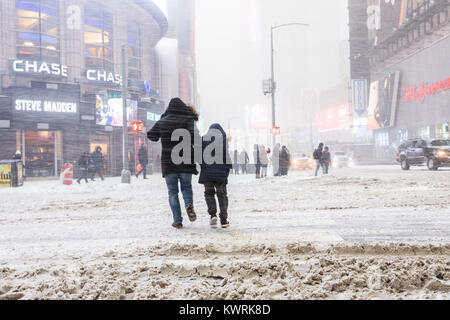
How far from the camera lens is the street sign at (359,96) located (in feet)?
191

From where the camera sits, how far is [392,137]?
48.2m

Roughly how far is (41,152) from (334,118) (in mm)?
82211

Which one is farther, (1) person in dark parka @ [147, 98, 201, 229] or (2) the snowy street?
(1) person in dark parka @ [147, 98, 201, 229]

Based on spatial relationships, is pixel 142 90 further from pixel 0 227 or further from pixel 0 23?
pixel 0 227

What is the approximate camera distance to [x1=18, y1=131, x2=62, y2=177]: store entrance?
25.9 m

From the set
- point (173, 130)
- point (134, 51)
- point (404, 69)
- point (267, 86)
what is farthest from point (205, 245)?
point (404, 69)

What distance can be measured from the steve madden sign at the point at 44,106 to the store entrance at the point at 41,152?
1.45 m

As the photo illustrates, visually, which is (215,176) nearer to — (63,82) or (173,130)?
(173,130)

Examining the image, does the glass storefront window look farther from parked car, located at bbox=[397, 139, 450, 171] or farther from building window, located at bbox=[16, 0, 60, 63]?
building window, located at bbox=[16, 0, 60, 63]

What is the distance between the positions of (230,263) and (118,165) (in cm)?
2806

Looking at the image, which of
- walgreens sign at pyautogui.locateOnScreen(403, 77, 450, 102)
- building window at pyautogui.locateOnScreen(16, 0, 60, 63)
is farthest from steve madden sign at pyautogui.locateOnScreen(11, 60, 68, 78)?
walgreens sign at pyautogui.locateOnScreen(403, 77, 450, 102)

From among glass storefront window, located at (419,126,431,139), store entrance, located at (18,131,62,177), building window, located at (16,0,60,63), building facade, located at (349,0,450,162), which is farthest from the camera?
glass storefront window, located at (419,126,431,139)

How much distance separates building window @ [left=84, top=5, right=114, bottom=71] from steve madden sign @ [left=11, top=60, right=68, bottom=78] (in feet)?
9.94
